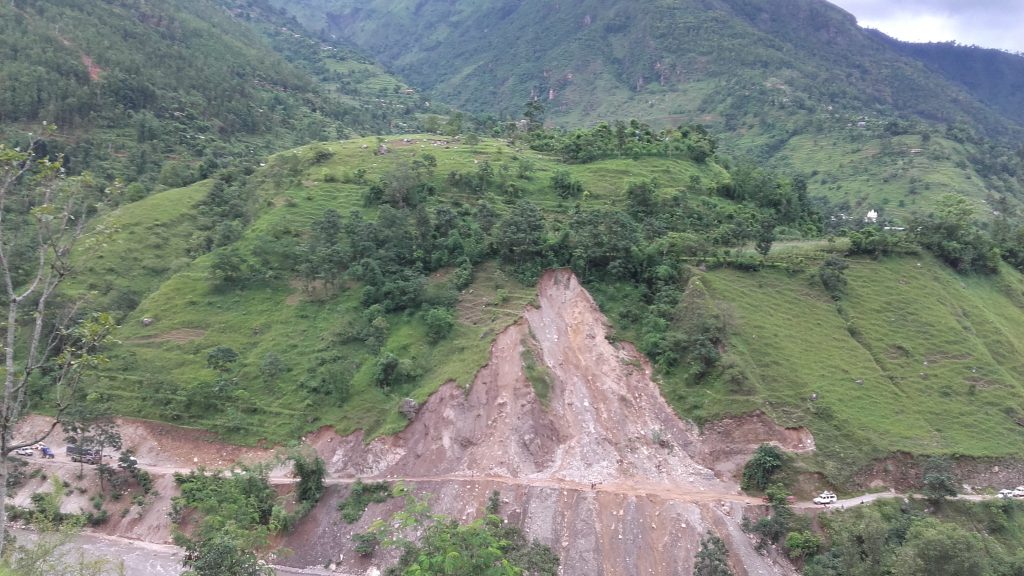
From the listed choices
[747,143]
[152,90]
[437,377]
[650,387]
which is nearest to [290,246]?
[437,377]

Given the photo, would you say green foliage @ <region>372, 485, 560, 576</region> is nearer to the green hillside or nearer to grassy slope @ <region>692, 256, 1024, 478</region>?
the green hillside

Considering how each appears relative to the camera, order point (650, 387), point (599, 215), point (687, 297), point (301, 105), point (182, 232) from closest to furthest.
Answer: point (650, 387), point (687, 297), point (599, 215), point (182, 232), point (301, 105)

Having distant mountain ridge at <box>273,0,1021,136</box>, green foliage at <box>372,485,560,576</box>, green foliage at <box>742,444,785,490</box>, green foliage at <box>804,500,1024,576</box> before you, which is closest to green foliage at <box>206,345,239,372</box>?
green foliage at <box>372,485,560,576</box>

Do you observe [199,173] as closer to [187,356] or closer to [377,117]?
[187,356]

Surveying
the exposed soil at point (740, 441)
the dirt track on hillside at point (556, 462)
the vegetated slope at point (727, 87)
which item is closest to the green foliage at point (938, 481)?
the exposed soil at point (740, 441)

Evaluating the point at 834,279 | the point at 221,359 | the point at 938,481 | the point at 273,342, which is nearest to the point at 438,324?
the point at 273,342

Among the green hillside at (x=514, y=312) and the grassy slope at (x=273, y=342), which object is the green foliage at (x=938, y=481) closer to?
the green hillside at (x=514, y=312)
